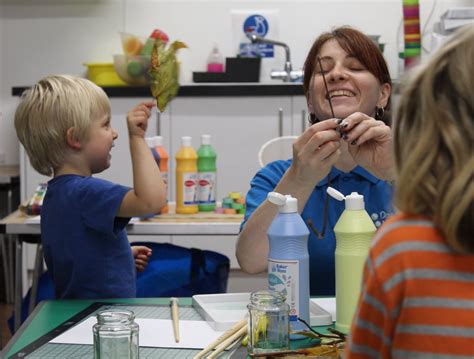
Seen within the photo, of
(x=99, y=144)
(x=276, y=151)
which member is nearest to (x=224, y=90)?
(x=276, y=151)

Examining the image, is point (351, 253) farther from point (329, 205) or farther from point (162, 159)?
point (162, 159)

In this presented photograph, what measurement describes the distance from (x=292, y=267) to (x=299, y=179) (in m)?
0.42

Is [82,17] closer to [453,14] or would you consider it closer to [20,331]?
[453,14]

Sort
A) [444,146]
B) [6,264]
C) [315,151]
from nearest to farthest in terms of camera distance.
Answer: [444,146] < [315,151] < [6,264]

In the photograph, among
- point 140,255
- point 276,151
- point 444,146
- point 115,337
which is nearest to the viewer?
point 444,146

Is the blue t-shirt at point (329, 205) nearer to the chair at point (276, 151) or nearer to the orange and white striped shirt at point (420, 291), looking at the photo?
the orange and white striped shirt at point (420, 291)

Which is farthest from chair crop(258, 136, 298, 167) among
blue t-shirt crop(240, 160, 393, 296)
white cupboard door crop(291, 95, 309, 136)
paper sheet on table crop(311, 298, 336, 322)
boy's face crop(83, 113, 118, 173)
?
paper sheet on table crop(311, 298, 336, 322)

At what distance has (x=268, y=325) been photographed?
48.8 inches

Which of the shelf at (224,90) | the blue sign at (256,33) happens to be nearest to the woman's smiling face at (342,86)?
the shelf at (224,90)

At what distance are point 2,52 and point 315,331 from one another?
4.07m

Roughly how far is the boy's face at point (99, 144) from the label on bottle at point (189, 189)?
2.44 feet

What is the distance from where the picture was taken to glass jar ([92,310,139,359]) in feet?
3.84

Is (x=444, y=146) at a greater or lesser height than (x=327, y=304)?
greater

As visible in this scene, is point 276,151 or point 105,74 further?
point 105,74
